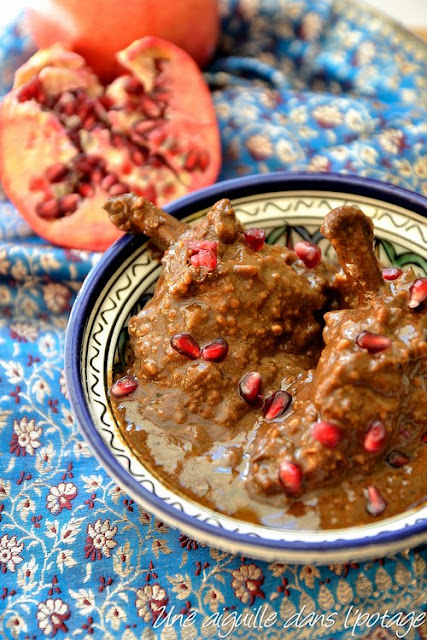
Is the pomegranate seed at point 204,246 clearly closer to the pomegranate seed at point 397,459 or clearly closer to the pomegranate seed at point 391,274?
the pomegranate seed at point 391,274

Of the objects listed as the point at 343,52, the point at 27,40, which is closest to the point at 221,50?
the point at 343,52

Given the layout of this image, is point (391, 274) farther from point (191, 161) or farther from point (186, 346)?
point (191, 161)

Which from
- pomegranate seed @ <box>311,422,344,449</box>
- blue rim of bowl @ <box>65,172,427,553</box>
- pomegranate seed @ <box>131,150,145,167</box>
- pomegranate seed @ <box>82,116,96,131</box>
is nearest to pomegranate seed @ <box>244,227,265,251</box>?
blue rim of bowl @ <box>65,172,427,553</box>

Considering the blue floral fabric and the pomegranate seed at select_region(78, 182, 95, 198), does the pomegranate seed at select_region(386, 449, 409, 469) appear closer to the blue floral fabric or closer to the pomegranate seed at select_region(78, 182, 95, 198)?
the blue floral fabric

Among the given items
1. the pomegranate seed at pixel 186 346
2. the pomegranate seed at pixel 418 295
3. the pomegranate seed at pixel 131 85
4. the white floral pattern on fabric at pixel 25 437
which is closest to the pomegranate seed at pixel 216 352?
the pomegranate seed at pixel 186 346

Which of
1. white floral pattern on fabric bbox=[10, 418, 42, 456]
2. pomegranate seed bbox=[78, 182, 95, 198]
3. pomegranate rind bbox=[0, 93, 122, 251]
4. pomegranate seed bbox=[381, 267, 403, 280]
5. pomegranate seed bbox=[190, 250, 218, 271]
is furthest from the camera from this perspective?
pomegranate seed bbox=[78, 182, 95, 198]

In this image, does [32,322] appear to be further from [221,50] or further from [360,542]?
[221,50]
